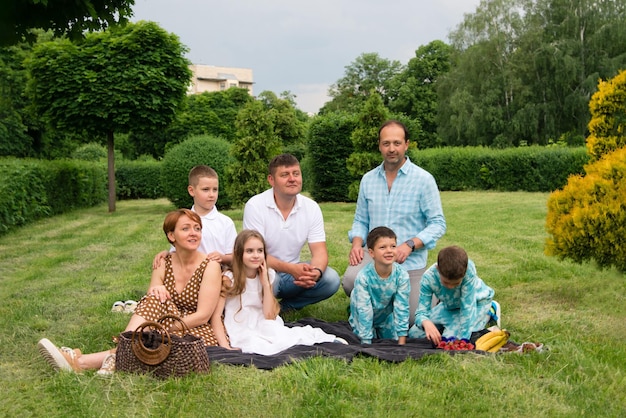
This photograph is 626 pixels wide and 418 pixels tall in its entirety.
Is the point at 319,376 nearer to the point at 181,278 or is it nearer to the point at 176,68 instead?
the point at 181,278

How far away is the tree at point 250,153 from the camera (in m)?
16.2

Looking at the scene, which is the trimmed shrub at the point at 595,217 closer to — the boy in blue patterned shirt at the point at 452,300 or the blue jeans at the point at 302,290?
the boy in blue patterned shirt at the point at 452,300

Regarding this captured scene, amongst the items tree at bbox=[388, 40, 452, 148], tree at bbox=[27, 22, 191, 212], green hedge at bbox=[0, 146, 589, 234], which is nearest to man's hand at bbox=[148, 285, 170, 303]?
green hedge at bbox=[0, 146, 589, 234]

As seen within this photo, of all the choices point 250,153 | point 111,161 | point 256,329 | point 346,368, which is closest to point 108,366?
point 256,329

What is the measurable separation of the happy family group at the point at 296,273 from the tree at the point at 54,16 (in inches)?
66.3

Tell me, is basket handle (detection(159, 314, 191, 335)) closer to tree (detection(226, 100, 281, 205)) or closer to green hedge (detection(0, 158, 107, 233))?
green hedge (detection(0, 158, 107, 233))

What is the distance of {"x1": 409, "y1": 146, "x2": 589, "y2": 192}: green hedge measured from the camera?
23.9 metres

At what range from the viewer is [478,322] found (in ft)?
15.9

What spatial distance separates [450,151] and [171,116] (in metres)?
12.8

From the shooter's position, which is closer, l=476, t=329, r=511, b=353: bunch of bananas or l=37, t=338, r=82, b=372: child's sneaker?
l=37, t=338, r=82, b=372: child's sneaker

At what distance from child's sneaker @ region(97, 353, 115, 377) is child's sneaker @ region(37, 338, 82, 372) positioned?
0.19 m

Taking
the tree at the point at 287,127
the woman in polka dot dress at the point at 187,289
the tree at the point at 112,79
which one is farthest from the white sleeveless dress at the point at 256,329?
the tree at the point at 287,127

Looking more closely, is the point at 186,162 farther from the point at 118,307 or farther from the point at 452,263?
the point at 452,263

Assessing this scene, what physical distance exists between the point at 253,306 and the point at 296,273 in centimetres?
64
